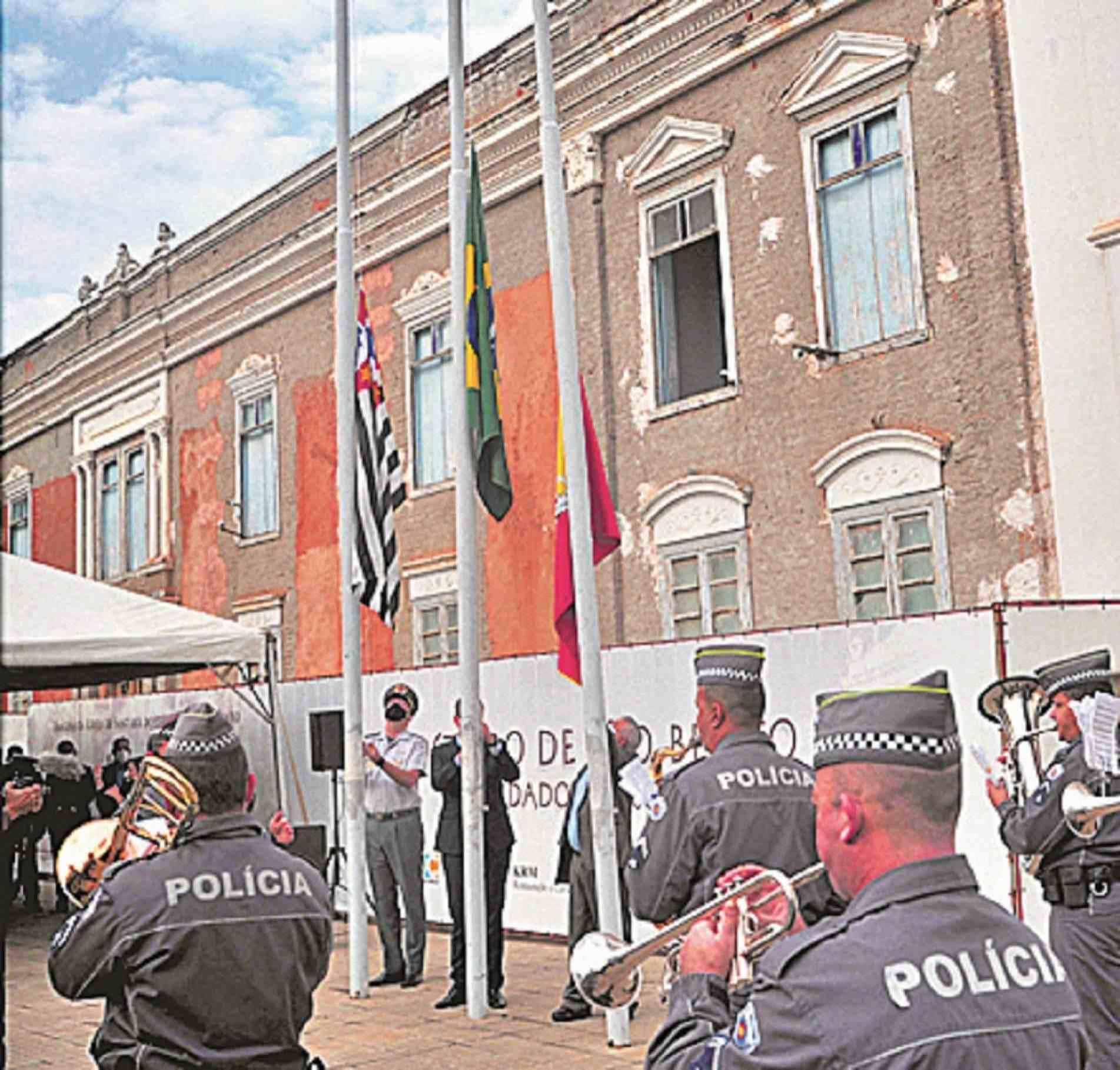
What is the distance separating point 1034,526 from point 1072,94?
3.76 meters

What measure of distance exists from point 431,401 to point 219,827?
15.4 m

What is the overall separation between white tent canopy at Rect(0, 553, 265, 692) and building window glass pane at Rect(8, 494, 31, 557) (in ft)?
59.4

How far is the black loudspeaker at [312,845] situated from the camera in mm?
13742

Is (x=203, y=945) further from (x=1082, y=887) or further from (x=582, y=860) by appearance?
(x=582, y=860)

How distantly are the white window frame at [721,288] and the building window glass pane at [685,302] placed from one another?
44 mm

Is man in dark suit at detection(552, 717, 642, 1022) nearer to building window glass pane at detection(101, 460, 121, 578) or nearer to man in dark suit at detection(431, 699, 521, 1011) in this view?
man in dark suit at detection(431, 699, 521, 1011)

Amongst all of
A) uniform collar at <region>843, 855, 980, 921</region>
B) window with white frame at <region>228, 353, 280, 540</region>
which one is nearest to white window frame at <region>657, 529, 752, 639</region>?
window with white frame at <region>228, 353, 280, 540</region>

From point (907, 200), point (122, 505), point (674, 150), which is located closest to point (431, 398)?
point (674, 150)

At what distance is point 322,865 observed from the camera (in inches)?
565

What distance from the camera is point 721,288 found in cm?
1630

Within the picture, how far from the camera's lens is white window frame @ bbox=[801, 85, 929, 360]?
13898 mm

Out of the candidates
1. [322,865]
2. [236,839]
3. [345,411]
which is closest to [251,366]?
[322,865]

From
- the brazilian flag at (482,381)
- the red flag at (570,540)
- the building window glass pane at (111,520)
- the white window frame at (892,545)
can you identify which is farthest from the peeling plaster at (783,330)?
the building window glass pane at (111,520)

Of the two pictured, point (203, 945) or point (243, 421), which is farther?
point (243, 421)
